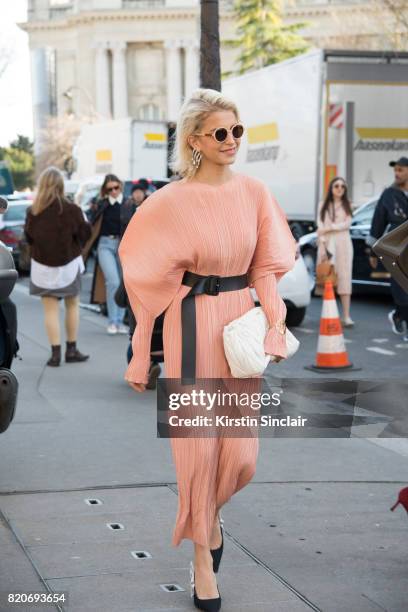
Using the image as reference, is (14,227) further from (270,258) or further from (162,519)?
(270,258)

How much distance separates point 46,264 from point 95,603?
629cm

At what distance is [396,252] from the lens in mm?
4562

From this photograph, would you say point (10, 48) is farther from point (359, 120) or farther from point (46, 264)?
point (46, 264)

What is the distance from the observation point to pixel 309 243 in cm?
1731

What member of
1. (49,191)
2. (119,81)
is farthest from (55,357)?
(119,81)

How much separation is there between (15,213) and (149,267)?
20.6 meters

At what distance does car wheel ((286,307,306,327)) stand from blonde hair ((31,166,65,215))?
3.82 m

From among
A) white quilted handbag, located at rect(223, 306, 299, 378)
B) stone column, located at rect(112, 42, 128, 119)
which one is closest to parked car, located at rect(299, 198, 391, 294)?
white quilted handbag, located at rect(223, 306, 299, 378)

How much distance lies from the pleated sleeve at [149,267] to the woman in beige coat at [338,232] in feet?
29.2

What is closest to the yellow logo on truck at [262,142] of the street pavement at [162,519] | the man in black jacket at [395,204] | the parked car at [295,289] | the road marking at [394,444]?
the parked car at [295,289]

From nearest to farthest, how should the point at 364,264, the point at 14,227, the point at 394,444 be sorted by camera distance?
1. the point at 394,444
2. the point at 364,264
3. the point at 14,227

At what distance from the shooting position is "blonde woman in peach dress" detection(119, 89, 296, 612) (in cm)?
435

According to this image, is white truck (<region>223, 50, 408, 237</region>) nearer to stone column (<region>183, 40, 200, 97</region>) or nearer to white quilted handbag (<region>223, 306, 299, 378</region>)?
white quilted handbag (<region>223, 306, 299, 378</region>)

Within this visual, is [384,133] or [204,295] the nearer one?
[204,295]
